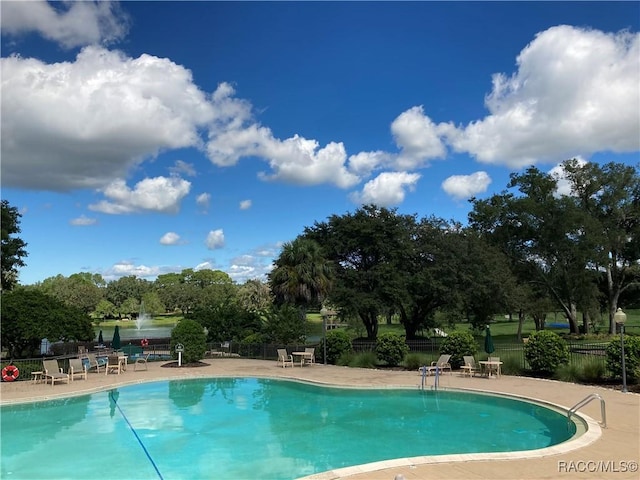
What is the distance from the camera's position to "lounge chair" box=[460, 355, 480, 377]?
58.2ft

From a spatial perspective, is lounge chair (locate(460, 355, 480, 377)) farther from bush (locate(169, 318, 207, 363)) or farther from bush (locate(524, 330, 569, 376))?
bush (locate(169, 318, 207, 363))

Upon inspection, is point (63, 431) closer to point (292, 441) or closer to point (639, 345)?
point (292, 441)

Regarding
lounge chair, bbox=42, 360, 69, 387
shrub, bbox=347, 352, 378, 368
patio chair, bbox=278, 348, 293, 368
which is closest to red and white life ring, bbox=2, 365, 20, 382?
lounge chair, bbox=42, 360, 69, 387

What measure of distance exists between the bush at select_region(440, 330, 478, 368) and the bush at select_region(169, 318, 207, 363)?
11.1 metres

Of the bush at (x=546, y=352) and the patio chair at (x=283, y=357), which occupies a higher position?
the bush at (x=546, y=352)

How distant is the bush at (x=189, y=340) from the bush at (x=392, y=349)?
327 inches

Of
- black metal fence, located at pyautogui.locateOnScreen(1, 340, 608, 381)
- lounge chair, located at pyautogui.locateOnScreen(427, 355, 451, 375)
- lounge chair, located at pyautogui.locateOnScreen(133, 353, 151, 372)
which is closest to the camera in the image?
lounge chair, located at pyautogui.locateOnScreen(427, 355, 451, 375)

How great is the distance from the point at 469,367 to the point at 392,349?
138 inches

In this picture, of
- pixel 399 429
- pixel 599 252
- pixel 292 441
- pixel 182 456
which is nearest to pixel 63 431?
pixel 182 456

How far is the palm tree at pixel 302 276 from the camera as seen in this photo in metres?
29.4

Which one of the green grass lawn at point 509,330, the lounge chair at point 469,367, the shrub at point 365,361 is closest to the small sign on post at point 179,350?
the green grass lawn at point 509,330

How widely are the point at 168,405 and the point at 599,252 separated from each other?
34422 millimetres

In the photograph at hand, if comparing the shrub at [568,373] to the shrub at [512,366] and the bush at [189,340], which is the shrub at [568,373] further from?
the bush at [189,340]

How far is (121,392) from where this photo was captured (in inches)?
643
